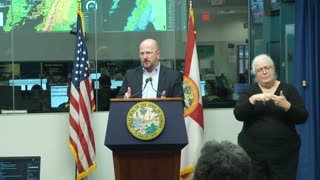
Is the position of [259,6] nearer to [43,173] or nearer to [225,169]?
[43,173]

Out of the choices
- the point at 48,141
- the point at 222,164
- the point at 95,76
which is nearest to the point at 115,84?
the point at 95,76

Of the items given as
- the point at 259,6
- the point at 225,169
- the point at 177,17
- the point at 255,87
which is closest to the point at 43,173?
the point at 177,17

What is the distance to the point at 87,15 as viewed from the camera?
5504 millimetres

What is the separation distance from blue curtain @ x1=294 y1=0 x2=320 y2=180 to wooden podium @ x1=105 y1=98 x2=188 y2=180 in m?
1.96

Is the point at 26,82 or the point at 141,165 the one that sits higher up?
the point at 26,82

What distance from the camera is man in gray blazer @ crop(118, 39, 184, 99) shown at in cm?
404

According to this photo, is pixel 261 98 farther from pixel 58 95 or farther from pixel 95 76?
pixel 58 95

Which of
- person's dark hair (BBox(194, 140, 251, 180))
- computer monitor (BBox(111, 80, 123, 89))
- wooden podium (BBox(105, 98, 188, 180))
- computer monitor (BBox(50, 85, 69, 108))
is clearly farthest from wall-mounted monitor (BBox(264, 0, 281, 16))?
person's dark hair (BBox(194, 140, 251, 180))

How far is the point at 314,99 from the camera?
16.7 ft

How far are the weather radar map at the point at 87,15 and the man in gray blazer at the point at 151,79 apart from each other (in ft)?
4.81

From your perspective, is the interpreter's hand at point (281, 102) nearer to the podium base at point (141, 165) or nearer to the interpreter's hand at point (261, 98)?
the interpreter's hand at point (261, 98)

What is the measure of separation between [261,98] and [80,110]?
197 cm

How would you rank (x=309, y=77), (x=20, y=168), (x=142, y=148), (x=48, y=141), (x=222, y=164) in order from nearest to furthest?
(x=222, y=164) → (x=142, y=148) → (x=309, y=77) → (x=20, y=168) → (x=48, y=141)

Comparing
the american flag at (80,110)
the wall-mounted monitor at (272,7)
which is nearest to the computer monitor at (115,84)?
the american flag at (80,110)
